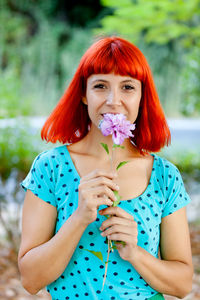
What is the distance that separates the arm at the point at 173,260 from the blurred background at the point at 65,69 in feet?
7.91

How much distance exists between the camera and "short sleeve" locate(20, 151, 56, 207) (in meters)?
1.43

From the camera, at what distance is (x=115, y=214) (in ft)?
4.23

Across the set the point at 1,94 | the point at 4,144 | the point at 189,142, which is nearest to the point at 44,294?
the point at 4,144

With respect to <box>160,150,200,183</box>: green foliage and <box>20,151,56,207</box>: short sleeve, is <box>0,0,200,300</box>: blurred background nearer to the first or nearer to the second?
<box>160,150,200,183</box>: green foliage

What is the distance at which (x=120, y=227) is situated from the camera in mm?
1281

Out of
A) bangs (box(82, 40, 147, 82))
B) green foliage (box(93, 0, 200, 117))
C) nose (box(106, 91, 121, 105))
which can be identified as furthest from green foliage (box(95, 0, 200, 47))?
nose (box(106, 91, 121, 105))

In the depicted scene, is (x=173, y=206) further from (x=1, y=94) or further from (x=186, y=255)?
(x=1, y=94)

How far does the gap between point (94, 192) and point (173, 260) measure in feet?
1.47

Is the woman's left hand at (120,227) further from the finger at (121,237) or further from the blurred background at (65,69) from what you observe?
the blurred background at (65,69)

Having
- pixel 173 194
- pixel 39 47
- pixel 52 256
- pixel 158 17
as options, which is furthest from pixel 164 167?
pixel 39 47

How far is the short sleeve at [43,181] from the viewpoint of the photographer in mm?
1431

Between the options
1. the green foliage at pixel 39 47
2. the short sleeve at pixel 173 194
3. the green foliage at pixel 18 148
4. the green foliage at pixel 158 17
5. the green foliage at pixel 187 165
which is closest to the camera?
the short sleeve at pixel 173 194

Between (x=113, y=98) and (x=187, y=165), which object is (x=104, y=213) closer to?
(x=113, y=98)

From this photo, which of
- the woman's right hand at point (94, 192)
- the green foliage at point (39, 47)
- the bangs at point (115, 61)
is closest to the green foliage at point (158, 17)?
the green foliage at point (39, 47)
